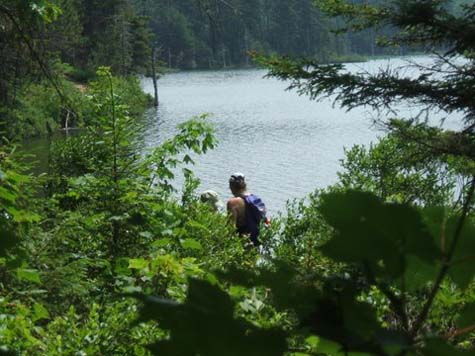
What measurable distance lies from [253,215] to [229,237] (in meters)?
1.01

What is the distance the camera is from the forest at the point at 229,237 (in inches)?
19.9

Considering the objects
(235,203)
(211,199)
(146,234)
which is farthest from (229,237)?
(146,234)

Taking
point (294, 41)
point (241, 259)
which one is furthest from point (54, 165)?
point (294, 41)

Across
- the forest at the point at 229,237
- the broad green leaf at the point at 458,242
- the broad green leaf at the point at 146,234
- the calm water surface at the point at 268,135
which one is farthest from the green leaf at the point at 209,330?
the calm water surface at the point at 268,135

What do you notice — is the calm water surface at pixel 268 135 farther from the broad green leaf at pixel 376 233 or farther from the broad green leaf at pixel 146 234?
the broad green leaf at pixel 376 233

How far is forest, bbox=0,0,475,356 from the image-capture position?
0.51 metres

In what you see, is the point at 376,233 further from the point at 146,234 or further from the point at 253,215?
the point at 253,215

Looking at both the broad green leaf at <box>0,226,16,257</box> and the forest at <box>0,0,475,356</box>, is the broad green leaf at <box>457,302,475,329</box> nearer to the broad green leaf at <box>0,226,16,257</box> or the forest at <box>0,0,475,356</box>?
the forest at <box>0,0,475,356</box>

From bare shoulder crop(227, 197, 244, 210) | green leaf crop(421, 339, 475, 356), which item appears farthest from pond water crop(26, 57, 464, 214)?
green leaf crop(421, 339, 475, 356)

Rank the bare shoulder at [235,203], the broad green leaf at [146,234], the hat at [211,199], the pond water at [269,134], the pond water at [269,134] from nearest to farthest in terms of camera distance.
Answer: the broad green leaf at [146,234]
the bare shoulder at [235,203]
the hat at [211,199]
the pond water at [269,134]
the pond water at [269,134]

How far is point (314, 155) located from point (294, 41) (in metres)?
36.0

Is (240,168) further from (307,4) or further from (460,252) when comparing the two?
(307,4)

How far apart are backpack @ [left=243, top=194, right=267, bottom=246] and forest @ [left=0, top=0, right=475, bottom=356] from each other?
130mm

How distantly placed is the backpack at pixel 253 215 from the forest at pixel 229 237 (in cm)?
13
